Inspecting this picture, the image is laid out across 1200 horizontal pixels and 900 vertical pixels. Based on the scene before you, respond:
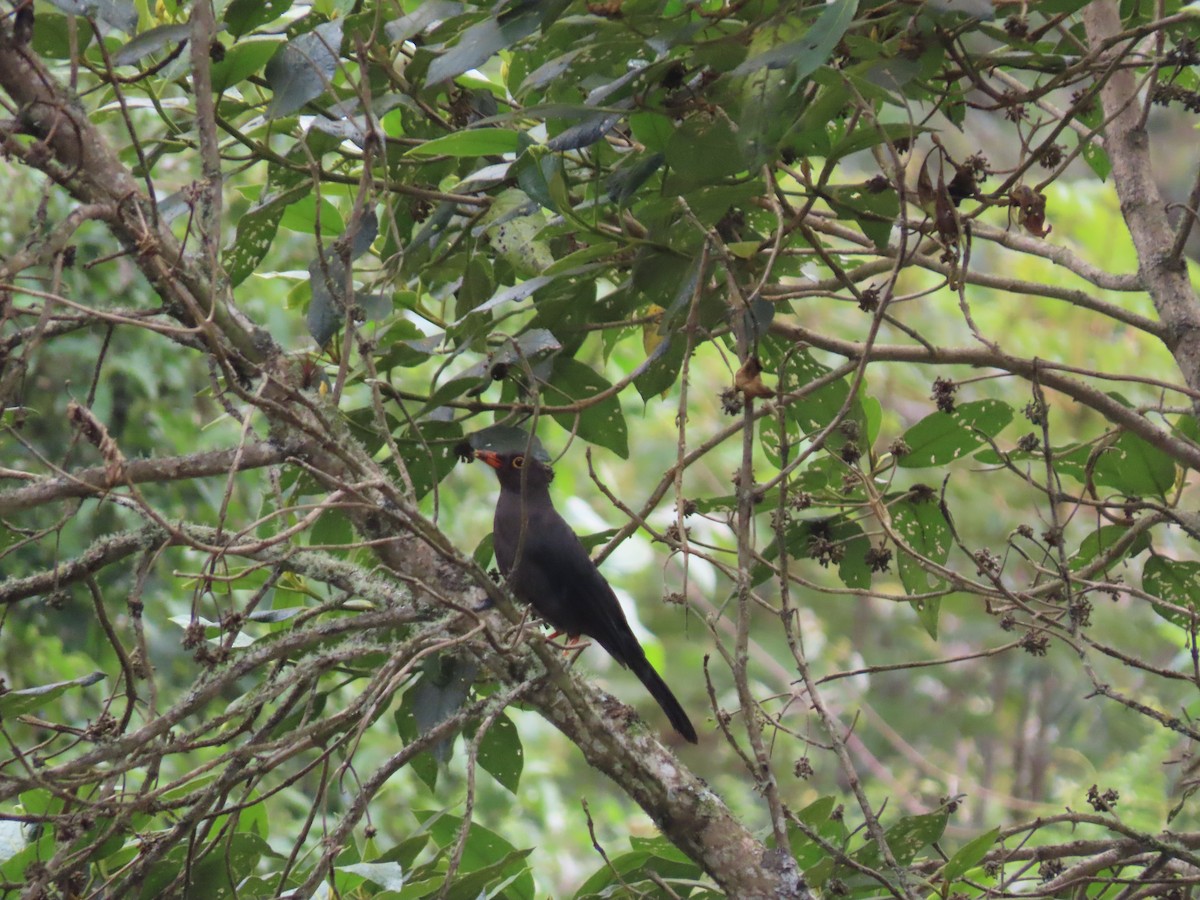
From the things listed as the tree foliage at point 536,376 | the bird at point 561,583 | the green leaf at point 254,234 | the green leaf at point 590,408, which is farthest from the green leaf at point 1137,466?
the green leaf at point 254,234

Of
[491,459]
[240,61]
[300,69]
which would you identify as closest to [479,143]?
[300,69]

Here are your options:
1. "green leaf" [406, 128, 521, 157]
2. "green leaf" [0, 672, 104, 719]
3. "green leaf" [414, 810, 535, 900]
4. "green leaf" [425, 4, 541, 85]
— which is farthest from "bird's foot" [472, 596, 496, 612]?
"green leaf" [425, 4, 541, 85]

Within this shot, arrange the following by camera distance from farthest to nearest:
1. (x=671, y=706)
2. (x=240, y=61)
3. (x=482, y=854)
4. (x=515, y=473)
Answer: (x=515, y=473) → (x=671, y=706) → (x=482, y=854) → (x=240, y=61)

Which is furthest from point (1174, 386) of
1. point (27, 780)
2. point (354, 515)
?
point (27, 780)

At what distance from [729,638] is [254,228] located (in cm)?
804

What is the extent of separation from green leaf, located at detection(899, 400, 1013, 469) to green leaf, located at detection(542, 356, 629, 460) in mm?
634

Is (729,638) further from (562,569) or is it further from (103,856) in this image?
(103,856)

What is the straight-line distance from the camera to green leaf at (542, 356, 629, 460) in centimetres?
282

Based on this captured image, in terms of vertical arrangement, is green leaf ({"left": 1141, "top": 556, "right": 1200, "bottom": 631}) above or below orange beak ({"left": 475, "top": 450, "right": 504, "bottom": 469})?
below

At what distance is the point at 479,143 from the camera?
2342 millimetres

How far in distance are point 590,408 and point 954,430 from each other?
2.62 feet

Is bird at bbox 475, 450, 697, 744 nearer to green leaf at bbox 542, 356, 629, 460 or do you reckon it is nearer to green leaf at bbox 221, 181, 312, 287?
green leaf at bbox 542, 356, 629, 460

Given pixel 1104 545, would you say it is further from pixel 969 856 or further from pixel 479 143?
pixel 479 143

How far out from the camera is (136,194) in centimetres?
211
